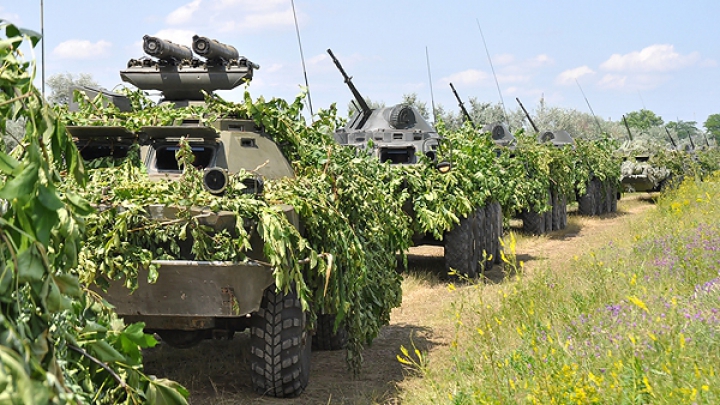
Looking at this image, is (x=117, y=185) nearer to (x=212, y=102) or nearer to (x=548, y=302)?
(x=212, y=102)

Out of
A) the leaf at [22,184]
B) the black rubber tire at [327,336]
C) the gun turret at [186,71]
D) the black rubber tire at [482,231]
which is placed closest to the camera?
the leaf at [22,184]

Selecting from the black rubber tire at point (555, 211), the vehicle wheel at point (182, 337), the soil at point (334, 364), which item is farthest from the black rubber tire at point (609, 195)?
the vehicle wheel at point (182, 337)

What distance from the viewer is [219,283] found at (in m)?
5.16

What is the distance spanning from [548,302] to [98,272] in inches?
137

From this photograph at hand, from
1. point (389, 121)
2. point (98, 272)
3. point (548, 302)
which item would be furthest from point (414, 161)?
point (98, 272)

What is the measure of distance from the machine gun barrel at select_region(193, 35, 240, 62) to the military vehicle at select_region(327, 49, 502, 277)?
230 centimetres

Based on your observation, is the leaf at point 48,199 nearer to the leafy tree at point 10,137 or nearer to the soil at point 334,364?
the leafy tree at point 10,137

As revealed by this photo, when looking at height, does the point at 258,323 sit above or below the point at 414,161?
below

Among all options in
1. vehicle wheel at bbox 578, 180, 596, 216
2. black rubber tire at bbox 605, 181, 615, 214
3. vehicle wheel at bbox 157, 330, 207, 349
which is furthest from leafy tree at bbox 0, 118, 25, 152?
black rubber tire at bbox 605, 181, 615, 214

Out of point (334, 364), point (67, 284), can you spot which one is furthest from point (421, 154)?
point (67, 284)

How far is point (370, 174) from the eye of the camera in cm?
813

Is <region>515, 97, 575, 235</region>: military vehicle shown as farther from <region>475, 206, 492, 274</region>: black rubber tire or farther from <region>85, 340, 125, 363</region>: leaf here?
<region>85, 340, 125, 363</region>: leaf

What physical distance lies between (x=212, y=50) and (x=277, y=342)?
12.3ft

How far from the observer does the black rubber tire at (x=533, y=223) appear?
17.0 meters
